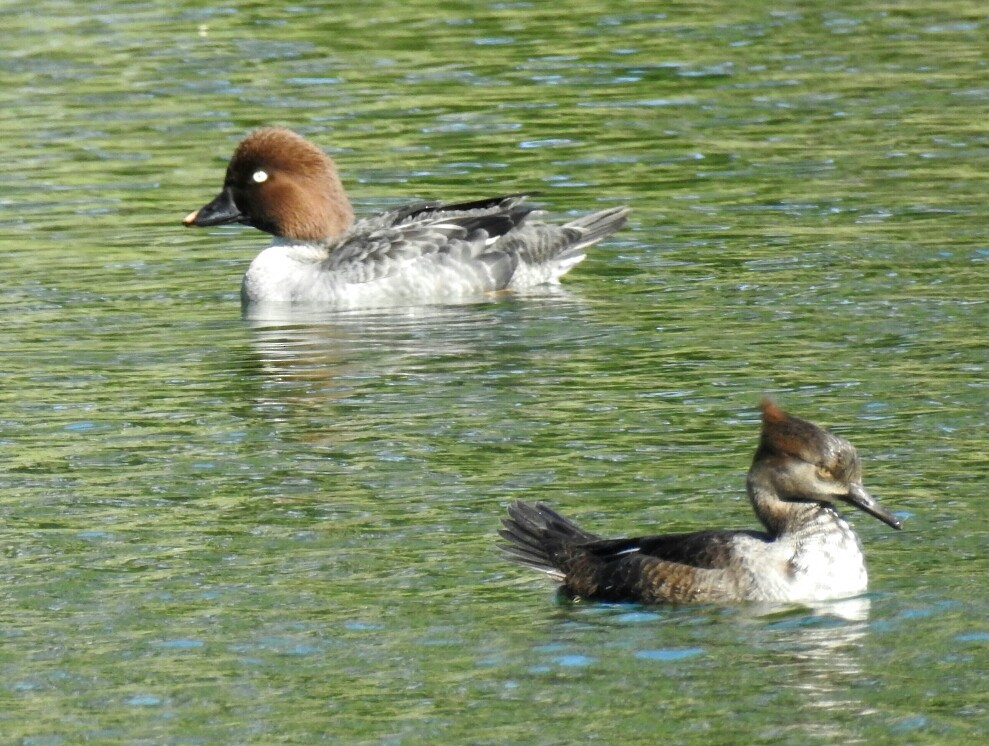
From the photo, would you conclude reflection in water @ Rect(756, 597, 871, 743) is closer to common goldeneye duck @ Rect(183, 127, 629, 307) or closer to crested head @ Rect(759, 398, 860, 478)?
crested head @ Rect(759, 398, 860, 478)

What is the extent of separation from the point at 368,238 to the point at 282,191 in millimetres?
821

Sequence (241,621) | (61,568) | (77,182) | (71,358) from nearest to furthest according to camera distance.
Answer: (241,621), (61,568), (71,358), (77,182)

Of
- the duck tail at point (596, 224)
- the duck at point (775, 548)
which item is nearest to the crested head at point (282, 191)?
the duck tail at point (596, 224)

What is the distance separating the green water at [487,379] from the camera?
909cm

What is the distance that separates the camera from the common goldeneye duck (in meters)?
17.1

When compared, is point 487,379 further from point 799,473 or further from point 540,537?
point 799,473

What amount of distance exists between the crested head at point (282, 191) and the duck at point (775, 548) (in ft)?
25.9

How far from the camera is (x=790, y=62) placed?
23.4 metres

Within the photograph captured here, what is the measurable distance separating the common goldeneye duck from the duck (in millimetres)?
7171

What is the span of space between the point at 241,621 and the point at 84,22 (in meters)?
18.8

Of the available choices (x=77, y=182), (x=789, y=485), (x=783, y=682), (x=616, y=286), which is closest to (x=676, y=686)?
(x=783, y=682)

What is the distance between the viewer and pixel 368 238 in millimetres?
17188

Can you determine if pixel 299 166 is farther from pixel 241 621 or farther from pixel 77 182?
pixel 241 621

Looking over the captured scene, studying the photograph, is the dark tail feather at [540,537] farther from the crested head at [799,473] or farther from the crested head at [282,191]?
the crested head at [282,191]
